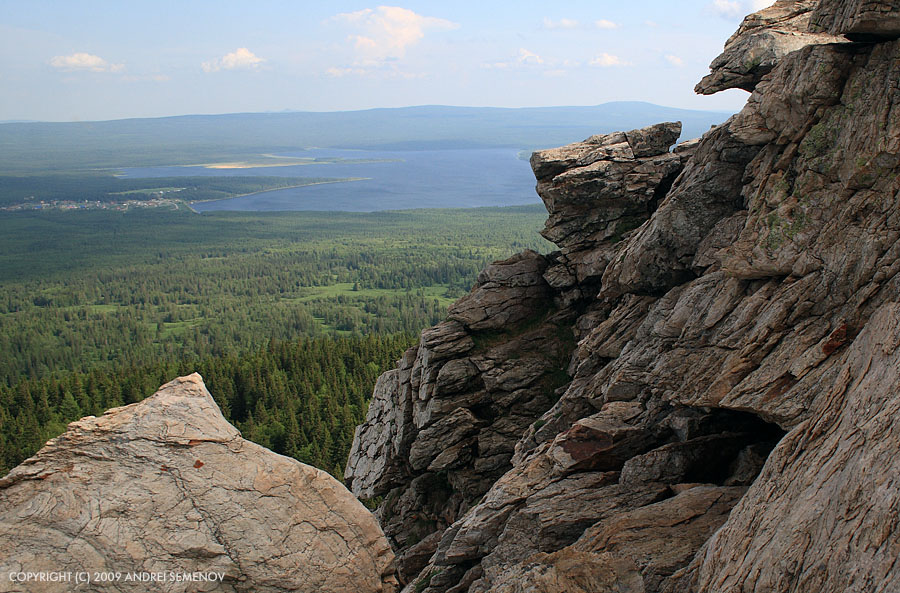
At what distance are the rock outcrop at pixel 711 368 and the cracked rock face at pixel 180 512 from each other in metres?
3.79

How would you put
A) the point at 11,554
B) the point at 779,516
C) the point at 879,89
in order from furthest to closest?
1. the point at 879,89
2. the point at 11,554
3. the point at 779,516

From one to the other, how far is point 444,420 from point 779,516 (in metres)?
16.5

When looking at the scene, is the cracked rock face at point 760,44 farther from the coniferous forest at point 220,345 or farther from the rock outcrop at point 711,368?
the coniferous forest at point 220,345

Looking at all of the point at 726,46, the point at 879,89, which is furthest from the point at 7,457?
the point at 879,89

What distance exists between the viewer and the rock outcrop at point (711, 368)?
37.9 feet

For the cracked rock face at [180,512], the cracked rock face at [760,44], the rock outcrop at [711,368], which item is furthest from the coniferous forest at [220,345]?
the cracked rock face at [760,44]

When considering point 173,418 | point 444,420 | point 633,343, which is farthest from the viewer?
point 444,420

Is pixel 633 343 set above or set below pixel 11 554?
above

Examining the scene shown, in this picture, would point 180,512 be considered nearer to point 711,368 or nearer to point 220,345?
point 711,368

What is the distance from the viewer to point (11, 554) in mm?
14711

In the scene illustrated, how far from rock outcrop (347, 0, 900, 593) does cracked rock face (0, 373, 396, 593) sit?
12.4ft

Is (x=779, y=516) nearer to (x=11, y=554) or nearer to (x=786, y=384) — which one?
(x=786, y=384)

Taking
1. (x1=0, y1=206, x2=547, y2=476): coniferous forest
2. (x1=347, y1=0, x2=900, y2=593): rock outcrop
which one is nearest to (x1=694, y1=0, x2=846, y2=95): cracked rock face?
(x1=347, y1=0, x2=900, y2=593): rock outcrop

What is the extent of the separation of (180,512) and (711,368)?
1370cm
